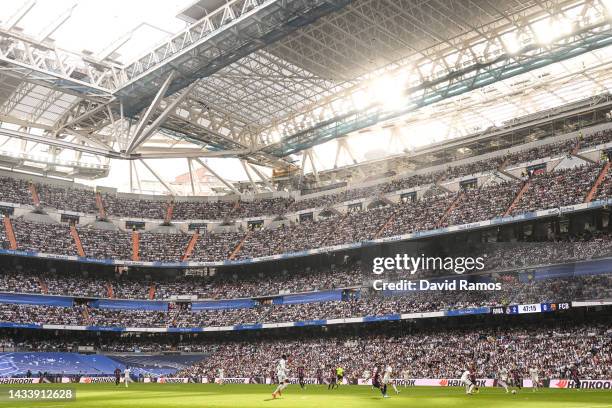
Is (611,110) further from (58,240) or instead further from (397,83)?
(58,240)

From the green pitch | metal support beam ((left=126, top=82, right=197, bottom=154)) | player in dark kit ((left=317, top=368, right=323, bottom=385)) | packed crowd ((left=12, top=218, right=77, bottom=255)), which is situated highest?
metal support beam ((left=126, top=82, right=197, bottom=154))

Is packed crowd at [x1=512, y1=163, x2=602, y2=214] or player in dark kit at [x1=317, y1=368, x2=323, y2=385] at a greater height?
packed crowd at [x1=512, y1=163, x2=602, y2=214]

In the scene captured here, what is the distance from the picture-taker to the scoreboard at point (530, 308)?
1828 inches

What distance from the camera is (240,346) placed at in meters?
70.9

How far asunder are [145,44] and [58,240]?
31262 mm

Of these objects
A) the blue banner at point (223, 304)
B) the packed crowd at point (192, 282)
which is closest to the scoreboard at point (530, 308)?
the packed crowd at point (192, 282)

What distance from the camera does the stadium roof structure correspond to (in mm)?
47688

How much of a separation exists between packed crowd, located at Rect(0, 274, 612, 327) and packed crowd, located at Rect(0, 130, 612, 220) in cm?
1554

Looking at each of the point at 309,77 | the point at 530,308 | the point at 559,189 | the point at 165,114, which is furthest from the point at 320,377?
the point at 309,77

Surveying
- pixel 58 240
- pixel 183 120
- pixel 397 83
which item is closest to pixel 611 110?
pixel 397 83

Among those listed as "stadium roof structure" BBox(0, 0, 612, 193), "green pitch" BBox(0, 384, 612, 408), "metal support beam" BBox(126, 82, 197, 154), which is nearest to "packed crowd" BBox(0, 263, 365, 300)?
"stadium roof structure" BBox(0, 0, 612, 193)

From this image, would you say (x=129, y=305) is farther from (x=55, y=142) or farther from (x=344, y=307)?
(x=344, y=307)

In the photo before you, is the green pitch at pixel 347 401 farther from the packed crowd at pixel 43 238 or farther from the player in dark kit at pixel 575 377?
the packed crowd at pixel 43 238

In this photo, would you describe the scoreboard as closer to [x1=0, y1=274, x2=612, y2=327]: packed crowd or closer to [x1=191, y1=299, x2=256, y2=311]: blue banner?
[x1=0, y1=274, x2=612, y2=327]: packed crowd
